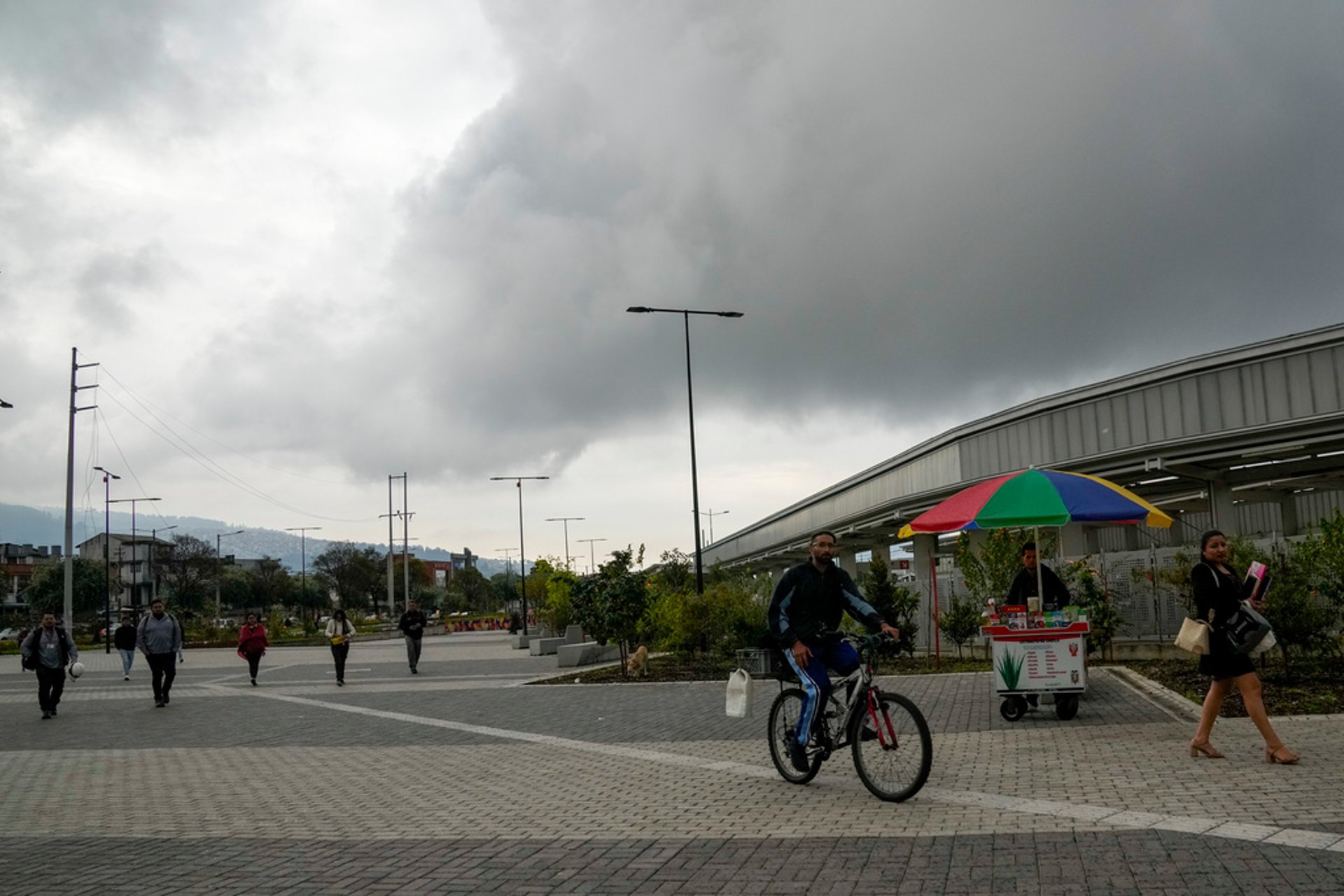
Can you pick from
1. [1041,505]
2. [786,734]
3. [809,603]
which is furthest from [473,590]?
[809,603]

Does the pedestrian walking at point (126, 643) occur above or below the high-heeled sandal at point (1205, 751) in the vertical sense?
above

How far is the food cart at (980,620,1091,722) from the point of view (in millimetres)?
11812

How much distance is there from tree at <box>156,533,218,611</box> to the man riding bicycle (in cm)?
10264

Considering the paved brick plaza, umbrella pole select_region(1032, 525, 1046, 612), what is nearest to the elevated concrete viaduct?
umbrella pole select_region(1032, 525, 1046, 612)

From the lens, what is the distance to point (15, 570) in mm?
149125

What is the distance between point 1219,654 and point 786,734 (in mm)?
3282

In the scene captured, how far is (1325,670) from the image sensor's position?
15.0m

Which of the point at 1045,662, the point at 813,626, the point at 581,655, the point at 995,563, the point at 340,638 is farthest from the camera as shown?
the point at 581,655

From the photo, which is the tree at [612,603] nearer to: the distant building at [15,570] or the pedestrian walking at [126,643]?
the pedestrian walking at [126,643]

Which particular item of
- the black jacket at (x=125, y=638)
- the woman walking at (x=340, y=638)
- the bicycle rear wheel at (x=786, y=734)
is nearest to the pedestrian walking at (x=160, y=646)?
the woman walking at (x=340, y=638)

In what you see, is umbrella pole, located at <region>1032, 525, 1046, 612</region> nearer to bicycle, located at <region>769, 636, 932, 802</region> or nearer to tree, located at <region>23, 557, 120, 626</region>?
bicycle, located at <region>769, 636, 932, 802</region>

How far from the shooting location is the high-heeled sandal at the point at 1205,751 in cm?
900

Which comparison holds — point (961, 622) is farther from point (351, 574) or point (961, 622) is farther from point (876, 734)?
point (351, 574)

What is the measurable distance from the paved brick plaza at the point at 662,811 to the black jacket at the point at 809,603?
1.15 meters
